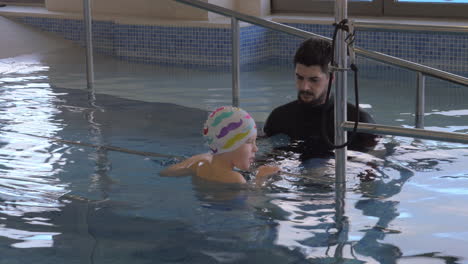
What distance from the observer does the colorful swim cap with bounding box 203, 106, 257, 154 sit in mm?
3787

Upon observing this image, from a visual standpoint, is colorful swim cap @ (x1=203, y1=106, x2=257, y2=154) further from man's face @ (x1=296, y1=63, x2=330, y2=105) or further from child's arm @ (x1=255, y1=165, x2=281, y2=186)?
man's face @ (x1=296, y1=63, x2=330, y2=105)

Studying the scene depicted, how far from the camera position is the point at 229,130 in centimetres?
378

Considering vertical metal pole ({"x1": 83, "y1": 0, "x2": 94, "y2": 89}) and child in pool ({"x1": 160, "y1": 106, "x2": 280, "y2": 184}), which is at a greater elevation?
vertical metal pole ({"x1": 83, "y1": 0, "x2": 94, "y2": 89})

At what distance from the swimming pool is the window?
2.66 meters

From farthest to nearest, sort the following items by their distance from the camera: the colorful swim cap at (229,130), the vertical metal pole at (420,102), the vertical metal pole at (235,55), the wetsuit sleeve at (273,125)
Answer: the vertical metal pole at (235,55) → the vertical metal pole at (420,102) → the wetsuit sleeve at (273,125) → the colorful swim cap at (229,130)

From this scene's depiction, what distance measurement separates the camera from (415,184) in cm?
402

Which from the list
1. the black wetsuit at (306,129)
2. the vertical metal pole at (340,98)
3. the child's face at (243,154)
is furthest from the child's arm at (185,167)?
the vertical metal pole at (340,98)

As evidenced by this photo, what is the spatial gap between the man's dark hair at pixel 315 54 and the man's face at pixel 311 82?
2 cm

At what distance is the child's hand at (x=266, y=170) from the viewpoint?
4023 millimetres

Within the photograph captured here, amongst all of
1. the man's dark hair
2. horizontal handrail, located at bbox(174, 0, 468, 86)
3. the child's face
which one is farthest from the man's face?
the child's face

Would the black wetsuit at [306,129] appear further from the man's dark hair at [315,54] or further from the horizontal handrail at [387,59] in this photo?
the horizontal handrail at [387,59]

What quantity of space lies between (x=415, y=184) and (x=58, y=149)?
85.3 inches

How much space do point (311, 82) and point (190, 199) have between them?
3.43 ft

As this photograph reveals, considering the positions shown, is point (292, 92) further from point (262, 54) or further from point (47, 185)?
point (47, 185)
